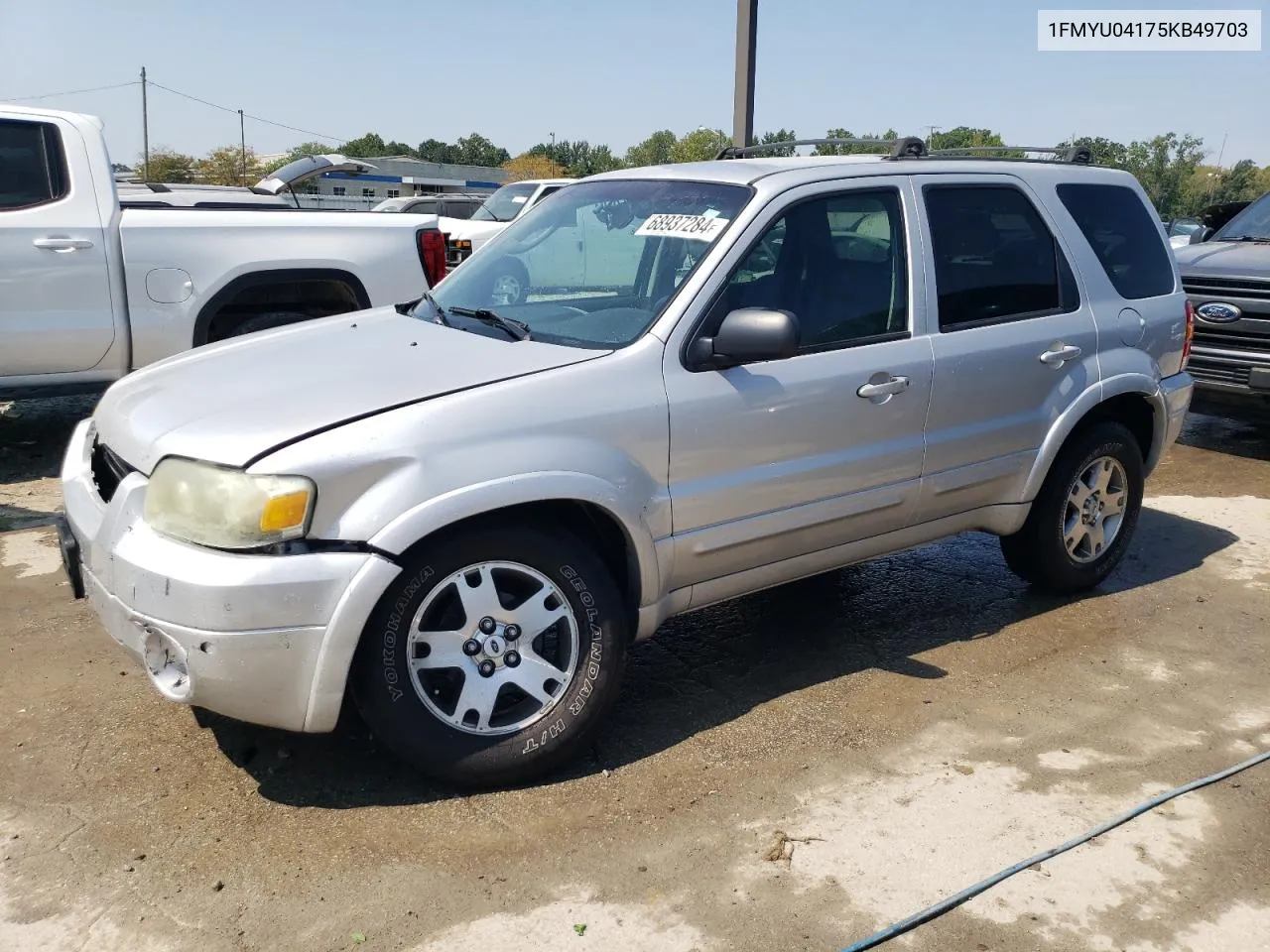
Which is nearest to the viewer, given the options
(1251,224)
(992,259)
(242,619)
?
(242,619)

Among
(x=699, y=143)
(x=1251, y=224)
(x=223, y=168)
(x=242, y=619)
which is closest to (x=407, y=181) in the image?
(x=223, y=168)

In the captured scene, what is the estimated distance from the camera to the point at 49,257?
21.3ft

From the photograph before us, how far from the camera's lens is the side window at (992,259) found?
4.28m

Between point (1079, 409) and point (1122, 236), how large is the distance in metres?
0.93

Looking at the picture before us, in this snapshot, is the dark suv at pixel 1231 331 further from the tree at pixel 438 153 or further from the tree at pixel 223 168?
the tree at pixel 438 153

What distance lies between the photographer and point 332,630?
2.95m

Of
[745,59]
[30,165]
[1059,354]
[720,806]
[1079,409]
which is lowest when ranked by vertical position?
[720,806]

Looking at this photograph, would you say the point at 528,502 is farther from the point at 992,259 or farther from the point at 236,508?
the point at 992,259

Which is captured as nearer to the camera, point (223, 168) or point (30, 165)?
point (30, 165)

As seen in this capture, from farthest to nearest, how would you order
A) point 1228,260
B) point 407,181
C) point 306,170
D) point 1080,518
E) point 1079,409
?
point 407,181
point 306,170
point 1228,260
point 1080,518
point 1079,409

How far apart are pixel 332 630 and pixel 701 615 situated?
215 cm

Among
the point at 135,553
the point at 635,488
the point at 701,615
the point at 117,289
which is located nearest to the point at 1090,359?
the point at 701,615

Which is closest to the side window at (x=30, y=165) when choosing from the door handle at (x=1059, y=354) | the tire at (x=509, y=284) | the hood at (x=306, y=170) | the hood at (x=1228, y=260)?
the hood at (x=306, y=170)

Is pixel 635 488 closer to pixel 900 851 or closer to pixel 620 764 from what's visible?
pixel 620 764
